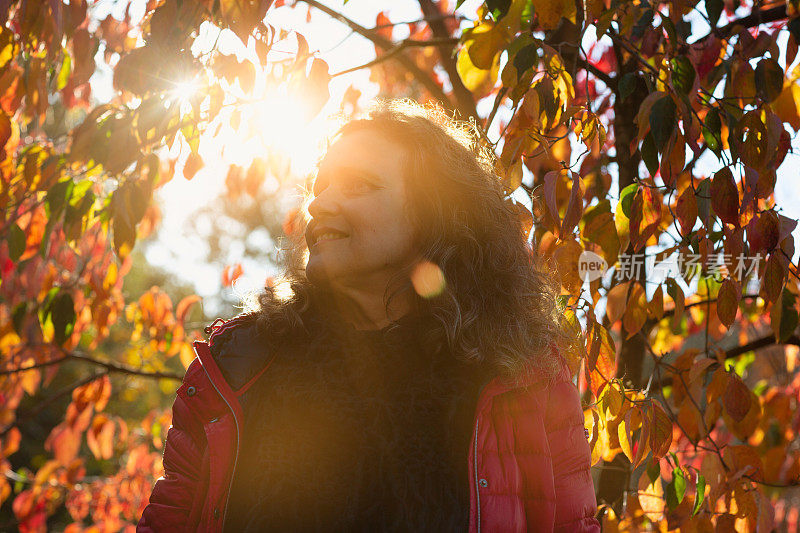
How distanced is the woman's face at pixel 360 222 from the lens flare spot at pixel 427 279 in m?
0.04

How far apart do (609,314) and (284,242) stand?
0.94 metres

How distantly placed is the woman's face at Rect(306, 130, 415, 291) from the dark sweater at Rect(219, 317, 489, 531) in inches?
5.9

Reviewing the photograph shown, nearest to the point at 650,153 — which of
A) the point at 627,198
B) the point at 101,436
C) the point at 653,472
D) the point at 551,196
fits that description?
the point at 627,198

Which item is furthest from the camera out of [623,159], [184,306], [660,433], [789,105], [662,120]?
[184,306]

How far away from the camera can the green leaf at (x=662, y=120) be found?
3.69 ft

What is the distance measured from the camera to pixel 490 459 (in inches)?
49.6

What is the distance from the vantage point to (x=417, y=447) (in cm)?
128

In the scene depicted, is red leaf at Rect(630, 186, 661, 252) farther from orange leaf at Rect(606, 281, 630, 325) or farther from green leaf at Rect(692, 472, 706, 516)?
green leaf at Rect(692, 472, 706, 516)

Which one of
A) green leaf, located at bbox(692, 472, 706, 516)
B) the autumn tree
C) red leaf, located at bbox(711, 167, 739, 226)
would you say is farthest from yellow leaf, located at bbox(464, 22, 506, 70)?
green leaf, located at bbox(692, 472, 706, 516)

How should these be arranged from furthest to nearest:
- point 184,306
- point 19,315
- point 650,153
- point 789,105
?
point 184,306, point 19,315, point 789,105, point 650,153

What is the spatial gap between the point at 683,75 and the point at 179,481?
1.31 meters

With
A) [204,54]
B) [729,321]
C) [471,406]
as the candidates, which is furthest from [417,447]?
[204,54]

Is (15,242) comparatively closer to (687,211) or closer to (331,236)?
(331,236)

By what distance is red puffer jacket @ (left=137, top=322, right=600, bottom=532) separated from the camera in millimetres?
1241
